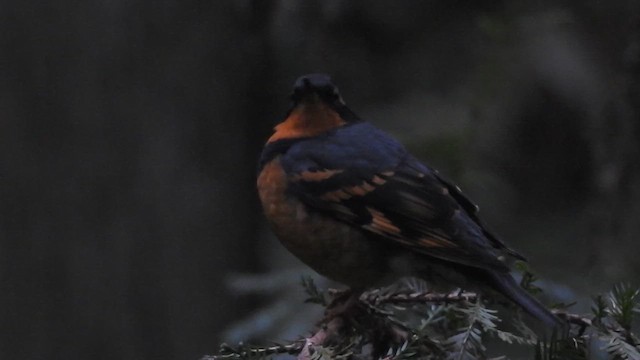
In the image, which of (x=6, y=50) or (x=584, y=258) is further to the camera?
(x=6, y=50)

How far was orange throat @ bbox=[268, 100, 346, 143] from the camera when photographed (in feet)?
8.28

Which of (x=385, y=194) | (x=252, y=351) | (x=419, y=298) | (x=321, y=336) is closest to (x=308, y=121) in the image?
(x=385, y=194)

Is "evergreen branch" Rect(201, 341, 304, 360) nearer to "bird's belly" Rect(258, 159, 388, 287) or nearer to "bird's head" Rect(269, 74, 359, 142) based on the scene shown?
"bird's belly" Rect(258, 159, 388, 287)

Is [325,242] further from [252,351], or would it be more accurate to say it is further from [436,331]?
[252,351]

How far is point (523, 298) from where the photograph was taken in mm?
1974

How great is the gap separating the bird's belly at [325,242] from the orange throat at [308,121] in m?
0.17

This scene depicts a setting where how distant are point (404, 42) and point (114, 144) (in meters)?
1.62

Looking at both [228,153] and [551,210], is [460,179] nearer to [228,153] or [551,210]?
[551,210]

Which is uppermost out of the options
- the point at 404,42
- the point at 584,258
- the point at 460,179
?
Answer: the point at 404,42

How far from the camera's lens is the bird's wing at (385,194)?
2199 millimetres

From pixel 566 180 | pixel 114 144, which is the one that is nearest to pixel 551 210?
pixel 566 180

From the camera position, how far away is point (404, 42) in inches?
148

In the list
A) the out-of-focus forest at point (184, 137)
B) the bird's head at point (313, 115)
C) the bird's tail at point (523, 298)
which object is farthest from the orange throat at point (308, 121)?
the out-of-focus forest at point (184, 137)

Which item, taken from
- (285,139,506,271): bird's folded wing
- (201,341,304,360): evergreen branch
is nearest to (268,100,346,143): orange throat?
(285,139,506,271): bird's folded wing
